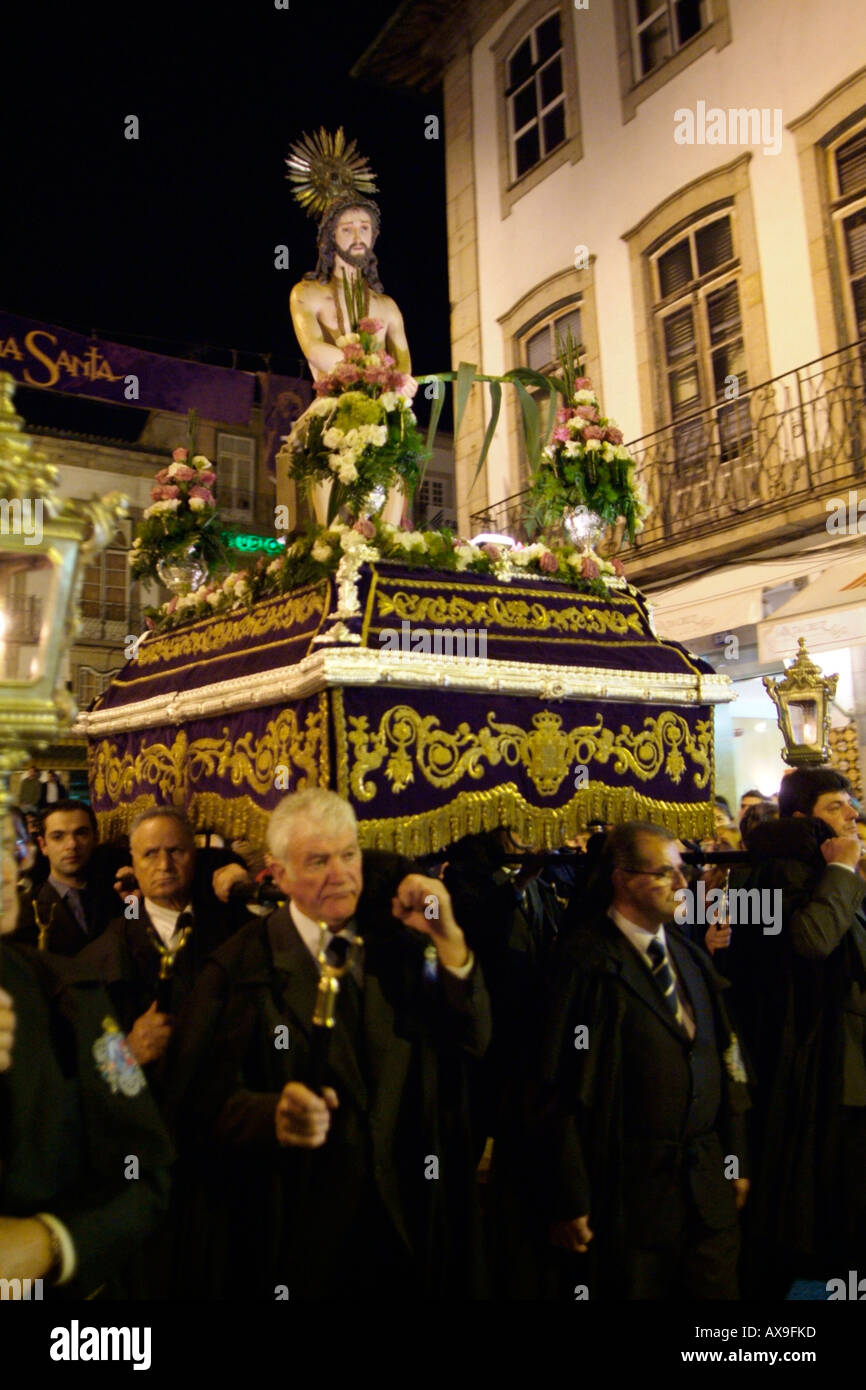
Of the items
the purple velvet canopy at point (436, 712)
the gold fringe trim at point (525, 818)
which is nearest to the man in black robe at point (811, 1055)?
the gold fringe trim at point (525, 818)

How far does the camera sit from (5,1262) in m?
1.63

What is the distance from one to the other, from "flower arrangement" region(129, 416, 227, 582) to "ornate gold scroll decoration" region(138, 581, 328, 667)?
38 cm

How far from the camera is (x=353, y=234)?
174 inches

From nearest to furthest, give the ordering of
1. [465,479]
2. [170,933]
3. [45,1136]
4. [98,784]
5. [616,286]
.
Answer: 1. [45,1136]
2. [170,933]
3. [98,784]
4. [616,286]
5. [465,479]

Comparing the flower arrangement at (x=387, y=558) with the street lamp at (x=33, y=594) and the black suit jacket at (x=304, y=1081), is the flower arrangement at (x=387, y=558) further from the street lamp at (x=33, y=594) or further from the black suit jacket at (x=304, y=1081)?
the street lamp at (x=33, y=594)

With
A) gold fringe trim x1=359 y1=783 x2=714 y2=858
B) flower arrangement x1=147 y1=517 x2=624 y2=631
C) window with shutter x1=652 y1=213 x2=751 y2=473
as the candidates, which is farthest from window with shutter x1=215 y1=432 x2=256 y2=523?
gold fringe trim x1=359 y1=783 x2=714 y2=858

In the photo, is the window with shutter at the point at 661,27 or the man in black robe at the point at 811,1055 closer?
the man in black robe at the point at 811,1055

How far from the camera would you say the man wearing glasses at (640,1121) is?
2.82 m

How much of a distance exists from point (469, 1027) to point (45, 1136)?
45.1 inches

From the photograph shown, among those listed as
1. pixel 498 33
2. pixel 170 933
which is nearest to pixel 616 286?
pixel 498 33

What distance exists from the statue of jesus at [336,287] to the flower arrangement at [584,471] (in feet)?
2.69

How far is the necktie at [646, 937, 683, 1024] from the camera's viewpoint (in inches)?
120

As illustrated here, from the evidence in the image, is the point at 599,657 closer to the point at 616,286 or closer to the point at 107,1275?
the point at 107,1275

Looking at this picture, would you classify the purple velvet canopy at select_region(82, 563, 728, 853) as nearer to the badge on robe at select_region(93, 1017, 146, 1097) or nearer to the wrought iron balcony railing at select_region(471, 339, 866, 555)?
the badge on robe at select_region(93, 1017, 146, 1097)
